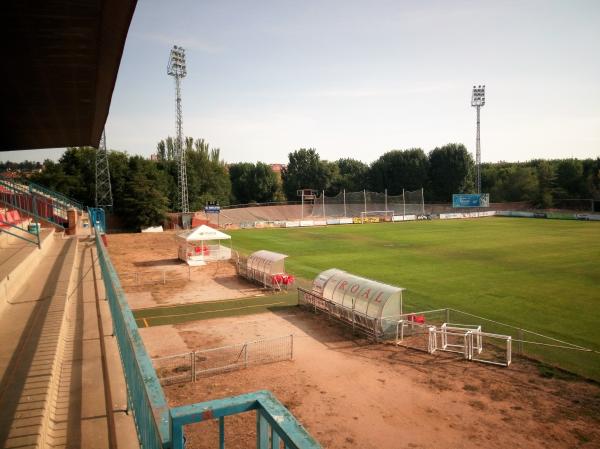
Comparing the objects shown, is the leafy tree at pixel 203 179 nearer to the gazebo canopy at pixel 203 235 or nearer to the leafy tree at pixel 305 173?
the leafy tree at pixel 305 173

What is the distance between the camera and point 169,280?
98.3 ft

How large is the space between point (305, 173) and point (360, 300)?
289 ft

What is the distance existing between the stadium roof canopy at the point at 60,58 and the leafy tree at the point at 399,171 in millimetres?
98481

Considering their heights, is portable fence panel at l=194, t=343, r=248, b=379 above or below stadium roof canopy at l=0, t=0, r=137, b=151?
below

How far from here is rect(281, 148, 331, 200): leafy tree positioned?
4168 inches

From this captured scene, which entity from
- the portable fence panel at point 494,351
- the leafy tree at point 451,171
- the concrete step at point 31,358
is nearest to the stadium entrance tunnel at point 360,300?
the portable fence panel at point 494,351

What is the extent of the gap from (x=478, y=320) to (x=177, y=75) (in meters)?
56.5

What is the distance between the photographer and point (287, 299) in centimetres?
2452

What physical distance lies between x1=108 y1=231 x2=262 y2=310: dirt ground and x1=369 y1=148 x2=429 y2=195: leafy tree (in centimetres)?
7145

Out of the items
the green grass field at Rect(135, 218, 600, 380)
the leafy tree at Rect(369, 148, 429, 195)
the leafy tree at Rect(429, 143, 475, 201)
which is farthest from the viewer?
the leafy tree at Rect(369, 148, 429, 195)

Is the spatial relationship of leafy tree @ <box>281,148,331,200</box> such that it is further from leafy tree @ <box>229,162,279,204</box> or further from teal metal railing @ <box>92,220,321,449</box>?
teal metal railing @ <box>92,220,321,449</box>

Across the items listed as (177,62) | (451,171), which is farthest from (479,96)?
(177,62)

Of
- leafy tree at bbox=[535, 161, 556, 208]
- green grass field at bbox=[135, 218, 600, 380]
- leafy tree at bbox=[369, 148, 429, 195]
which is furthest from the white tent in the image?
leafy tree at bbox=[535, 161, 556, 208]

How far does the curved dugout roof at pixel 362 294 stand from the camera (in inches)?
731
